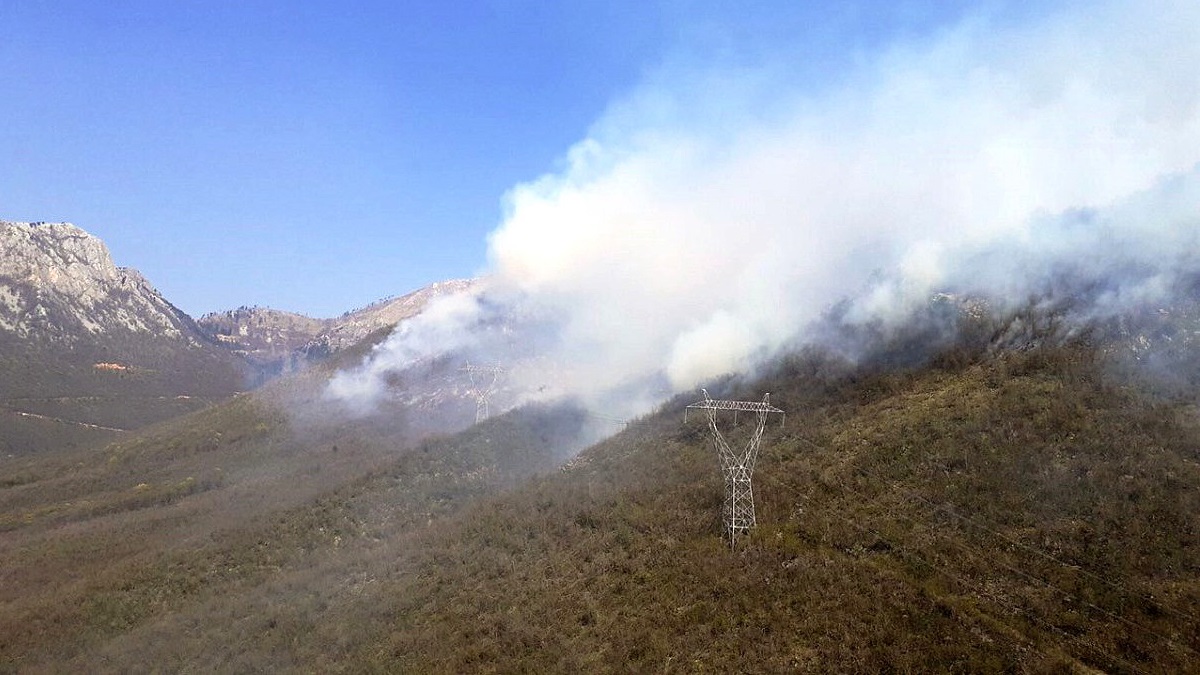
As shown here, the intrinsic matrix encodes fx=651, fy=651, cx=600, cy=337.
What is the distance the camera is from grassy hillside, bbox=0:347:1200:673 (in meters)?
28.3

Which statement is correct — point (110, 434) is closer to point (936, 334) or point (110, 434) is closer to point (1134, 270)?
point (936, 334)

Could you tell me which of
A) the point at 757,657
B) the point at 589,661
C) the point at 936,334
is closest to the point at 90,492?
the point at 589,661

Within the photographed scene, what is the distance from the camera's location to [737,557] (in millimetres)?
36844

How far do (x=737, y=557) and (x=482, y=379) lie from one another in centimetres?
7739

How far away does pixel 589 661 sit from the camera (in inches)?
1270

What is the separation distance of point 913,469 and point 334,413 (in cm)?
10136

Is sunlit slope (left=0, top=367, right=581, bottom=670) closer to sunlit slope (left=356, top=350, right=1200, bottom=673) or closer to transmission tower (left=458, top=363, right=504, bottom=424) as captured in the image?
transmission tower (left=458, top=363, right=504, bottom=424)

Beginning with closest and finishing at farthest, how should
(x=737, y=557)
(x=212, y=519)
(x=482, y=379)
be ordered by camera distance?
(x=737, y=557)
(x=212, y=519)
(x=482, y=379)

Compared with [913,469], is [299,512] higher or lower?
higher

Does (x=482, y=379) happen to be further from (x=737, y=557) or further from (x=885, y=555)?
(x=885, y=555)

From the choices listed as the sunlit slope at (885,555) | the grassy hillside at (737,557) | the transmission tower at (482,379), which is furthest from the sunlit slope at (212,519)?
the sunlit slope at (885,555)

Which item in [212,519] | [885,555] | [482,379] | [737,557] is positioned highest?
[482,379]

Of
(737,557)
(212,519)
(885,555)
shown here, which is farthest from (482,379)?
(885,555)

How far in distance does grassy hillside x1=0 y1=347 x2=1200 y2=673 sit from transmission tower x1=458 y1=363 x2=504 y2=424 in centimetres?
3100
